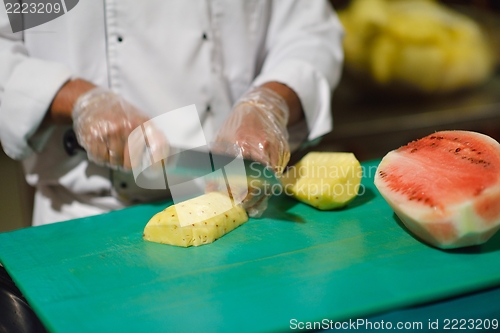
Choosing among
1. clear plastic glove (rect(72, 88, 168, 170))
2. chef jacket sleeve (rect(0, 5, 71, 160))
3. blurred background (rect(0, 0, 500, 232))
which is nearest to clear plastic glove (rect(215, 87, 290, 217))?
clear plastic glove (rect(72, 88, 168, 170))

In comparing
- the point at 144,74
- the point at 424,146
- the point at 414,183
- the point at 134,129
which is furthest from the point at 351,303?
the point at 144,74

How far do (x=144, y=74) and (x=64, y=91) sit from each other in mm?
213

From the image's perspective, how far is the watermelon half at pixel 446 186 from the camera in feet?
3.28

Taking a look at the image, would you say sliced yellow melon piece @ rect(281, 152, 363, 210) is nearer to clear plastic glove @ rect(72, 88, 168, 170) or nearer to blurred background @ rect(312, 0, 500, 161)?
clear plastic glove @ rect(72, 88, 168, 170)

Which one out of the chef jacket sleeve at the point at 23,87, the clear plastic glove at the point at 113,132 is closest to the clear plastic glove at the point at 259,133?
the clear plastic glove at the point at 113,132

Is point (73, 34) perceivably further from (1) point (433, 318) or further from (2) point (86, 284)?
(1) point (433, 318)

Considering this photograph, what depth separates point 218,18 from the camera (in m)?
1.48

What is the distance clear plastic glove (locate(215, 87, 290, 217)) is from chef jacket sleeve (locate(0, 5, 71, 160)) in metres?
0.41

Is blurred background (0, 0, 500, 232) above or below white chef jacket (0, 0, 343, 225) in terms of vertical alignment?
below

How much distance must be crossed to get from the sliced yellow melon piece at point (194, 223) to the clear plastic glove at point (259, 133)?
0.07 meters

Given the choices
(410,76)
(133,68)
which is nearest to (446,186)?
(133,68)

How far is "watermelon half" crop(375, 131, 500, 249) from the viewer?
1.00 m

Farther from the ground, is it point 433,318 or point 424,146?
point 424,146

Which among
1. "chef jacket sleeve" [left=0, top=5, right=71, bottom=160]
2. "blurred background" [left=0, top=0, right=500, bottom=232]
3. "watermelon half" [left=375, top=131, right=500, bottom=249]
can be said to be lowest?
"blurred background" [left=0, top=0, right=500, bottom=232]
